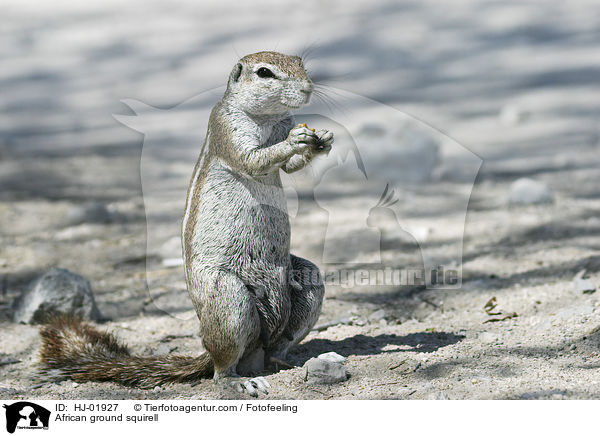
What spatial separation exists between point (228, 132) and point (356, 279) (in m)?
2.17

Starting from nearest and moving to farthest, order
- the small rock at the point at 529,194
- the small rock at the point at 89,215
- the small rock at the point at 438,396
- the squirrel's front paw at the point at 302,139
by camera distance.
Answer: the small rock at the point at 438,396 < the squirrel's front paw at the point at 302,139 < the small rock at the point at 529,194 < the small rock at the point at 89,215

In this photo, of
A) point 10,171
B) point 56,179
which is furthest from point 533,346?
point 10,171

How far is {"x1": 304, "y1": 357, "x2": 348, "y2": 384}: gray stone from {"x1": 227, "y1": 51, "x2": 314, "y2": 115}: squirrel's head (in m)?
1.22

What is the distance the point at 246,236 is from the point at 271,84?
752 millimetres

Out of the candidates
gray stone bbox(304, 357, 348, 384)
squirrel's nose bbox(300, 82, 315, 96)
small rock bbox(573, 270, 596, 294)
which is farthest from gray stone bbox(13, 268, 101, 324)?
small rock bbox(573, 270, 596, 294)

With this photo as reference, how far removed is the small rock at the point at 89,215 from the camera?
7.20 meters

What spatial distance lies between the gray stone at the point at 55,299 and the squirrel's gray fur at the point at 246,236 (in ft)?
2.89

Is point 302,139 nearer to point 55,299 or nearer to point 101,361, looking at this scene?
point 101,361

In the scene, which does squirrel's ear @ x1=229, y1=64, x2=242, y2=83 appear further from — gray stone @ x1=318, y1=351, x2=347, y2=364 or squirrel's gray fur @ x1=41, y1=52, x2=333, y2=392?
gray stone @ x1=318, y1=351, x2=347, y2=364

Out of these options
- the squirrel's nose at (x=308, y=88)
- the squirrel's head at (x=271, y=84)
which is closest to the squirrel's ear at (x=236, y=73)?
the squirrel's head at (x=271, y=84)

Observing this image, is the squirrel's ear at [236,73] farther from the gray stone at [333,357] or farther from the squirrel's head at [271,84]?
the gray stone at [333,357]

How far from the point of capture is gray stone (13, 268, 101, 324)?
5160 millimetres

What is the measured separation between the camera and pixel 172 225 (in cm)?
691

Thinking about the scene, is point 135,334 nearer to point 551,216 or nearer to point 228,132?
point 228,132
